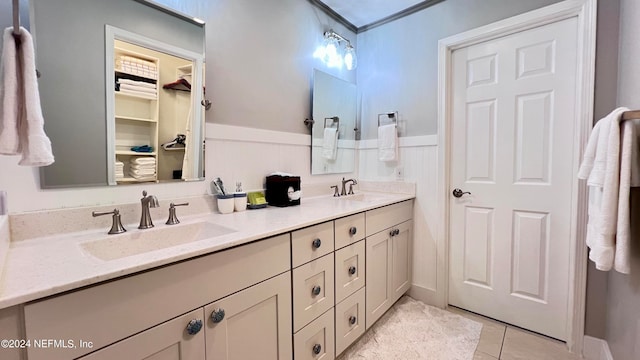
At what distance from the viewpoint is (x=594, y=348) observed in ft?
5.10

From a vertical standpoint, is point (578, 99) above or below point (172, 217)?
above

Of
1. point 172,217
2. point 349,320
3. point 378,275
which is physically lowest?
point 349,320

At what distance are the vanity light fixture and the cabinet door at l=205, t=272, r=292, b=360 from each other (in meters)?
1.76

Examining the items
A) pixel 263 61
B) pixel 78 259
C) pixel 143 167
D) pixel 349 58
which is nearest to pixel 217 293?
pixel 78 259

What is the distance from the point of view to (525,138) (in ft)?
5.88

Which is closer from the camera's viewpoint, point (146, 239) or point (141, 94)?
point (146, 239)

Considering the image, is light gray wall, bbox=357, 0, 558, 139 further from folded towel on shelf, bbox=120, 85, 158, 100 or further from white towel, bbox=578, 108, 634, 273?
folded towel on shelf, bbox=120, 85, 158, 100

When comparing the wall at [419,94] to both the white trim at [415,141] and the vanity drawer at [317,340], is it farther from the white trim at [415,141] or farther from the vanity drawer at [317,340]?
the vanity drawer at [317,340]

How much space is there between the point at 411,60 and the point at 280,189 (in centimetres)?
156

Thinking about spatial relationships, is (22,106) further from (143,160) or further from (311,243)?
(311,243)

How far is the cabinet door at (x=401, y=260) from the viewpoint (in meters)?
2.00

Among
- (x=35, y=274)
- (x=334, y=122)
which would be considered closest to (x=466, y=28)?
(x=334, y=122)

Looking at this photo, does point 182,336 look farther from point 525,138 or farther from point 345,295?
point 525,138

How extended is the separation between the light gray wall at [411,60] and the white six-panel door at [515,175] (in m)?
0.18
